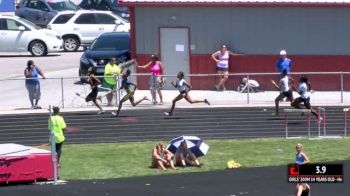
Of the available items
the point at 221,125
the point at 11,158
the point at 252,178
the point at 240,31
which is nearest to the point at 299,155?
the point at 252,178

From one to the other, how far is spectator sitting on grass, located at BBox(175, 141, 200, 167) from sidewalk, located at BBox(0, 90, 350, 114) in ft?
21.6

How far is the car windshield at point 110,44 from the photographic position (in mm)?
44719

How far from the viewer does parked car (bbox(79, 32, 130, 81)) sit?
4344cm

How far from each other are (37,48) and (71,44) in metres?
3.18

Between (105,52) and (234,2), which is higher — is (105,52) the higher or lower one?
the lower one

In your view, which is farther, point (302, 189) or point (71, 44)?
point (71, 44)

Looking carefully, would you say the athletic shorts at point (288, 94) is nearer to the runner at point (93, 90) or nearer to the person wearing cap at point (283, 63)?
the person wearing cap at point (283, 63)

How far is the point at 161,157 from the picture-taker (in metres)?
32.8

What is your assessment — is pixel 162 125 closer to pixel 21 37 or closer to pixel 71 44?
pixel 21 37

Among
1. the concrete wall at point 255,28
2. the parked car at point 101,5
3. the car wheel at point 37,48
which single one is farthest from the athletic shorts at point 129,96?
the parked car at point 101,5

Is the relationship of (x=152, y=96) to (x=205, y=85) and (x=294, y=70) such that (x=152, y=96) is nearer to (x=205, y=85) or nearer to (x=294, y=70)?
(x=205, y=85)

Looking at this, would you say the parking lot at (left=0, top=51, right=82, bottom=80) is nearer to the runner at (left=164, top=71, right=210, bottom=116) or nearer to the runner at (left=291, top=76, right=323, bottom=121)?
the runner at (left=164, top=71, right=210, bottom=116)
